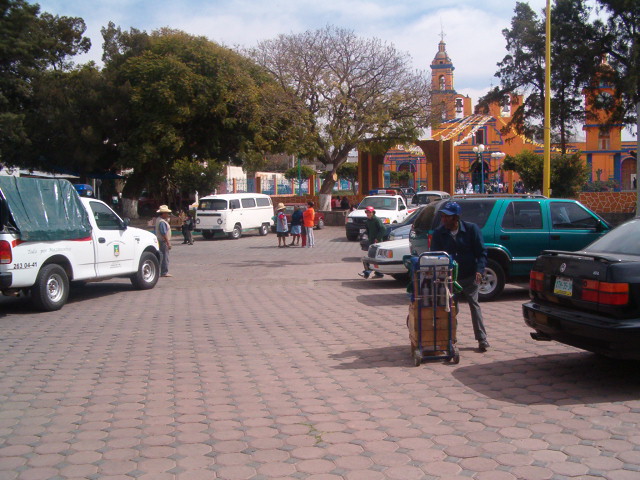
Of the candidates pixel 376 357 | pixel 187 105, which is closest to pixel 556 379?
pixel 376 357

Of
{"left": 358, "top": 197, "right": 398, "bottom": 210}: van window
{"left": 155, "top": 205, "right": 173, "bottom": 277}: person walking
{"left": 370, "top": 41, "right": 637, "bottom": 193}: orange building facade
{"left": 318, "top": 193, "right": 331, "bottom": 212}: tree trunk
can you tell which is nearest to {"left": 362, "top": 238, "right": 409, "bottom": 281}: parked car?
{"left": 155, "top": 205, "right": 173, "bottom": 277}: person walking

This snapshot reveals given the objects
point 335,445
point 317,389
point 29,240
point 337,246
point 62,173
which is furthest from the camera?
point 62,173

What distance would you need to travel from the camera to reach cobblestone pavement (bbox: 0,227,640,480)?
14.8 feet

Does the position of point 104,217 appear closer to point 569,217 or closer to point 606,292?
point 569,217

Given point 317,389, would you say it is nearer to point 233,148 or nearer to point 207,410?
point 207,410

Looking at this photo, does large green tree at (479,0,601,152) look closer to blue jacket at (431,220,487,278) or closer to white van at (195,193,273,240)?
white van at (195,193,273,240)

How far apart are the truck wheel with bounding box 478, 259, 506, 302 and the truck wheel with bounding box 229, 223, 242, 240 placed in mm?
19650

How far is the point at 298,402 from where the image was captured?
19.4 feet

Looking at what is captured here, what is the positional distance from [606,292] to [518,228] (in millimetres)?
5708

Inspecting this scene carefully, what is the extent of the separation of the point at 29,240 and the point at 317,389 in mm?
6474

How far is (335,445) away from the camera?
190 inches

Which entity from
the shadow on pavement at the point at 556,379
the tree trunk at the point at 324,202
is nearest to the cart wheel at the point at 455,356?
the shadow on pavement at the point at 556,379

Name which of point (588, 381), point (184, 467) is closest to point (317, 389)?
point (184, 467)

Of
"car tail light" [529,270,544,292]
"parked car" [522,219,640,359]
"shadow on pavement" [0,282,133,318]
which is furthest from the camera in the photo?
"shadow on pavement" [0,282,133,318]
